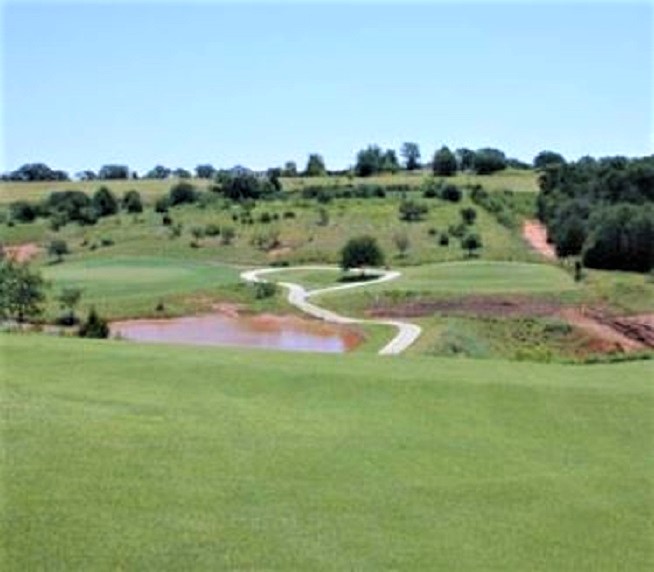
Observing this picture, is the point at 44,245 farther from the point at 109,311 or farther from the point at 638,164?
the point at 638,164

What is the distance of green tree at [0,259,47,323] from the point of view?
4822 centimetres

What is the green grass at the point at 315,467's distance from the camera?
1041 cm

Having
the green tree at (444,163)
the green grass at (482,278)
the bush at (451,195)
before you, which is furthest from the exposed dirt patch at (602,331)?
the green tree at (444,163)

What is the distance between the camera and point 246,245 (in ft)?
305

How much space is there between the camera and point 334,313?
58625 millimetres

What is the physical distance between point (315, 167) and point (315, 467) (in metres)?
157

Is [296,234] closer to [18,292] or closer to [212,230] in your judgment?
[212,230]

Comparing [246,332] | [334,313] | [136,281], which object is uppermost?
[136,281]

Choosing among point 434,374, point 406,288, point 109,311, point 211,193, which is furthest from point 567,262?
point 434,374

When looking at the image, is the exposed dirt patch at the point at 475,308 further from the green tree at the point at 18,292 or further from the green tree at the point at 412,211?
the green tree at the point at 412,211

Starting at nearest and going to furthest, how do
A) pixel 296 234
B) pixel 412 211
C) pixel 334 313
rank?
pixel 334 313 → pixel 296 234 → pixel 412 211

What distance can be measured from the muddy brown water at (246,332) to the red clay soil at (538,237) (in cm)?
3547

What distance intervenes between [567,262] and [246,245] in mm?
27202

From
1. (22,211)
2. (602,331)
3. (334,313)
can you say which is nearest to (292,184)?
(22,211)
